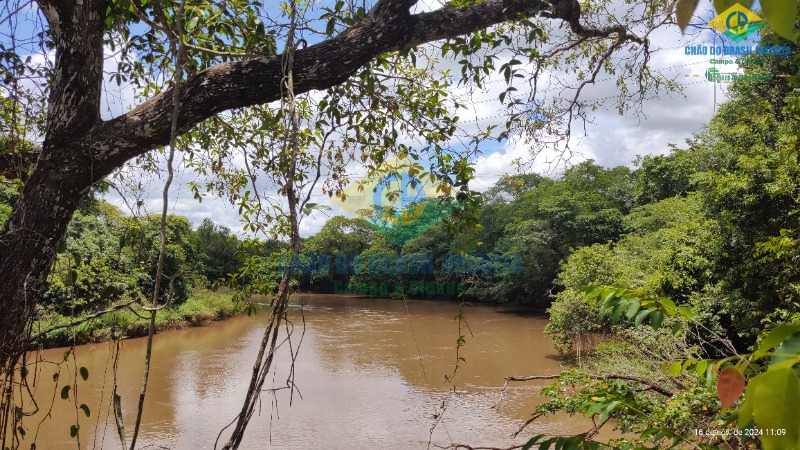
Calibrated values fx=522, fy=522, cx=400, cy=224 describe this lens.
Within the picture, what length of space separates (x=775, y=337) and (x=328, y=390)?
8.20m

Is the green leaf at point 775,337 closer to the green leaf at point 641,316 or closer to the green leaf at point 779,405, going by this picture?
the green leaf at point 779,405

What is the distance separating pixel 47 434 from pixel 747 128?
9.32m

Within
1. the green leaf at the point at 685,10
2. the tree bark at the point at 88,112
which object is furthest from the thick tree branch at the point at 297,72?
the green leaf at the point at 685,10

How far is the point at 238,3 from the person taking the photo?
7.48 ft

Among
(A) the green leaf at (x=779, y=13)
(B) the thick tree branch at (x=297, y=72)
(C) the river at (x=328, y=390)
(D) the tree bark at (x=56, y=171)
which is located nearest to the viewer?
(A) the green leaf at (x=779, y=13)

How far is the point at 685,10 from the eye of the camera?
0.33m

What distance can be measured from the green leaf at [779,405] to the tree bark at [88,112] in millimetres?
1473

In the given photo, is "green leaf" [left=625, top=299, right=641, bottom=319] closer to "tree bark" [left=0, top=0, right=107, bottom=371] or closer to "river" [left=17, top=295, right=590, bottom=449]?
"tree bark" [left=0, top=0, right=107, bottom=371]

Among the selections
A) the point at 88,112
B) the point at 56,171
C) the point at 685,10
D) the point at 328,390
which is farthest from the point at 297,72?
the point at 328,390

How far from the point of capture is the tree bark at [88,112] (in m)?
1.39

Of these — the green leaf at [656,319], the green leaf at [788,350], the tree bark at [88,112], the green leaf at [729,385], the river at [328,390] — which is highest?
the tree bark at [88,112]

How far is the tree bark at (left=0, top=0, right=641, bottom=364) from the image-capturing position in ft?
4.57

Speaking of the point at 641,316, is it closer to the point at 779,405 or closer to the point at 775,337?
the point at 775,337

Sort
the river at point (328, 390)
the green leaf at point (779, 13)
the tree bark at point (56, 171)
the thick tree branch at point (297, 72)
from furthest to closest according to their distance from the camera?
the river at point (328, 390), the thick tree branch at point (297, 72), the tree bark at point (56, 171), the green leaf at point (779, 13)
